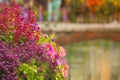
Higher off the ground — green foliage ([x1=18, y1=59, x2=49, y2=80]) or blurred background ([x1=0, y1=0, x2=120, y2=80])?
blurred background ([x1=0, y1=0, x2=120, y2=80])

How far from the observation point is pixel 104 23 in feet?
61.0

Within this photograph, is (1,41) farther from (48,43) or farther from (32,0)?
(32,0)

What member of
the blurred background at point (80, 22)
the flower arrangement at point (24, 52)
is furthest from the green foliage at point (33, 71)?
the blurred background at point (80, 22)

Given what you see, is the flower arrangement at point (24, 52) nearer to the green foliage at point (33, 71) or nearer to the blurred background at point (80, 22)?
the green foliage at point (33, 71)

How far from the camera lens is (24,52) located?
16.6 ft

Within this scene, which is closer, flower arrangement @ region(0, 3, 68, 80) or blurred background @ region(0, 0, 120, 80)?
flower arrangement @ region(0, 3, 68, 80)

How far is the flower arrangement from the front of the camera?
4980mm

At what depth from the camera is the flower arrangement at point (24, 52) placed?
498cm

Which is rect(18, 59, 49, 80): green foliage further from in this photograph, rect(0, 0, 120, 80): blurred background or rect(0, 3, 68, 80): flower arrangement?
rect(0, 0, 120, 80): blurred background

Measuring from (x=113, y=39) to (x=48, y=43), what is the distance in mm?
13283

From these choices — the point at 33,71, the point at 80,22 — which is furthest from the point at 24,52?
the point at 80,22

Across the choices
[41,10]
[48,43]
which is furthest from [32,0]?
[48,43]

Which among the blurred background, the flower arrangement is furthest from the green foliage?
the blurred background

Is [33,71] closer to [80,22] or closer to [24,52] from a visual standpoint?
[24,52]
